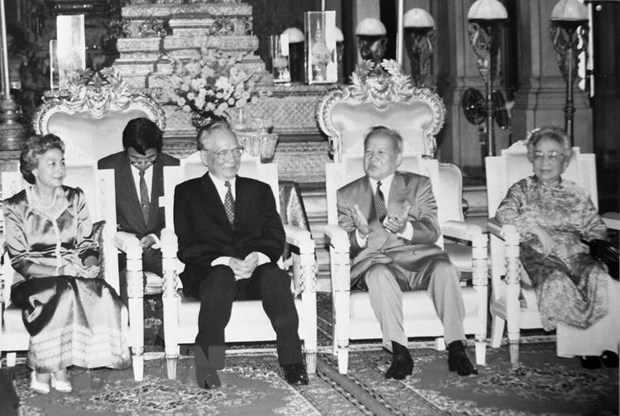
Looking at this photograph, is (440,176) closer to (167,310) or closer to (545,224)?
(545,224)

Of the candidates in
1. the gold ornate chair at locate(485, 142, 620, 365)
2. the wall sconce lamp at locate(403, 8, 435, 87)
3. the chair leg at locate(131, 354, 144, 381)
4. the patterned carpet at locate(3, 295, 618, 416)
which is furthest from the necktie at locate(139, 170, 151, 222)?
the wall sconce lamp at locate(403, 8, 435, 87)

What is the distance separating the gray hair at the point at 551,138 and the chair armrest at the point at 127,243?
79.4 inches

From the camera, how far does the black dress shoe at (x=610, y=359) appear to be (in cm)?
592

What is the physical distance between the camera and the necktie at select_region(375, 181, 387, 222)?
248 inches

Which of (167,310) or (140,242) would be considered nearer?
(167,310)

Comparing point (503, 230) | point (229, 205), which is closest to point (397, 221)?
point (503, 230)

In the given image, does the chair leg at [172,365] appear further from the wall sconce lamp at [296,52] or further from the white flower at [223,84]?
the wall sconce lamp at [296,52]

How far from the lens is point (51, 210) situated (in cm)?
593

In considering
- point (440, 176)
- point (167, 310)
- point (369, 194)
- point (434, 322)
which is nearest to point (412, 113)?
point (440, 176)

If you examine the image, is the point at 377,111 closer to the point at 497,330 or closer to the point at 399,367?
the point at 497,330

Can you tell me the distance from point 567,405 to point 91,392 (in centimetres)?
209

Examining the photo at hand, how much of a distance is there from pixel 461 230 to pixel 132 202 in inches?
67.1

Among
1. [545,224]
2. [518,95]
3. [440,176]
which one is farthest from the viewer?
[518,95]

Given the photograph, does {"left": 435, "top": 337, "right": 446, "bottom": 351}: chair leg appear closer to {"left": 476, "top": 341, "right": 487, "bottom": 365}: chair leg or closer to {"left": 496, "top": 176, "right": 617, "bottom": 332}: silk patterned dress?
{"left": 476, "top": 341, "right": 487, "bottom": 365}: chair leg
